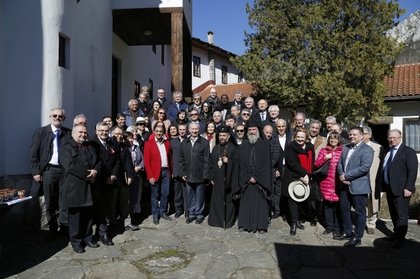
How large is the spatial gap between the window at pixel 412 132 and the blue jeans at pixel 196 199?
11371 millimetres

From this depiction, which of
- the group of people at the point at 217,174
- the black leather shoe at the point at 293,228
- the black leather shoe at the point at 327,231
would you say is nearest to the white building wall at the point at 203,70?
the group of people at the point at 217,174

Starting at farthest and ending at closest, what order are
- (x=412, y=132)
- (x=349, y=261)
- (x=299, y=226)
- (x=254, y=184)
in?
(x=412, y=132)
(x=299, y=226)
(x=254, y=184)
(x=349, y=261)

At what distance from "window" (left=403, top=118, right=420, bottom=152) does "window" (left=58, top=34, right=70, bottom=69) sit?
13.3m

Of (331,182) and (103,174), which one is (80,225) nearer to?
(103,174)

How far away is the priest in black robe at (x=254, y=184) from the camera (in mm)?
5938

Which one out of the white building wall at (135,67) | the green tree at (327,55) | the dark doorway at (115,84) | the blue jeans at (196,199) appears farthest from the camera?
the white building wall at (135,67)

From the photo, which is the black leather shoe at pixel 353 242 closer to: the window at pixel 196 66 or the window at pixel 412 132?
the window at pixel 412 132

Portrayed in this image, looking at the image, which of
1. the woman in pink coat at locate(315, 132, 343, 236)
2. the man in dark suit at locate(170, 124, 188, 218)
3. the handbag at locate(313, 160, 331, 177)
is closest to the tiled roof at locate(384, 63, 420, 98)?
the woman in pink coat at locate(315, 132, 343, 236)

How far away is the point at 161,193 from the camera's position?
646 centimetres

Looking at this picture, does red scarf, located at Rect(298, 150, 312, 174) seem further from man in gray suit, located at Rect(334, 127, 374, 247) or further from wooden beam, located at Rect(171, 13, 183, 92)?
wooden beam, located at Rect(171, 13, 183, 92)

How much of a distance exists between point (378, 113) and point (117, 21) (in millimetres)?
9614

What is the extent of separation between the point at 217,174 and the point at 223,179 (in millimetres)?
151

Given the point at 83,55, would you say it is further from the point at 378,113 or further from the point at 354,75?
the point at 378,113

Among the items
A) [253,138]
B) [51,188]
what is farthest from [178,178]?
[51,188]
